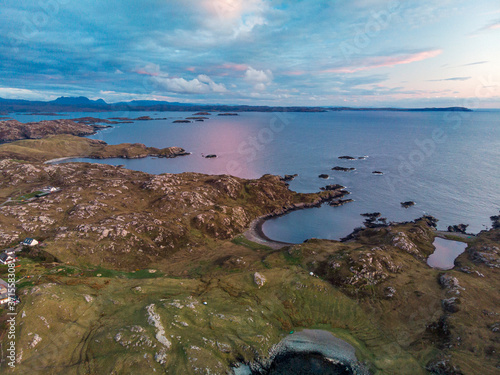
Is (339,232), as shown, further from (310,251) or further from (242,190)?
(242,190)

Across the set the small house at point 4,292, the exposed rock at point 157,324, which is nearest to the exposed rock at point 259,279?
the exposed rock at point 157,324

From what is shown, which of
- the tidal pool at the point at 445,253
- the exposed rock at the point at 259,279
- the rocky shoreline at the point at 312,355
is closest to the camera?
the rocky shoreline at the point at 312,355

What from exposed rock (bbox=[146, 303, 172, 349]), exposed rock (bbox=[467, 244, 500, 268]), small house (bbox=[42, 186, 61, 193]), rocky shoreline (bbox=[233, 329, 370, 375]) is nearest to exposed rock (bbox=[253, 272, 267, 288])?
rocky shoreline (bbox=[233, 329, 370, 375])

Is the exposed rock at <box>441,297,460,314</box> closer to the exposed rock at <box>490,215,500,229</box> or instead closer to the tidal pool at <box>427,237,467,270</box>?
the tidal pool at <box>427,237,467,270</box>

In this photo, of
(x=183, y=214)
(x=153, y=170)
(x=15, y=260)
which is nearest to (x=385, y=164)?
(x=183, y=214)

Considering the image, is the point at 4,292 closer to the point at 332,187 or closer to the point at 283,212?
the point at 283,212

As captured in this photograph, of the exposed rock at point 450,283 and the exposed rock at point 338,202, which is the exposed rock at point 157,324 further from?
the exposed rock at point 338,202
